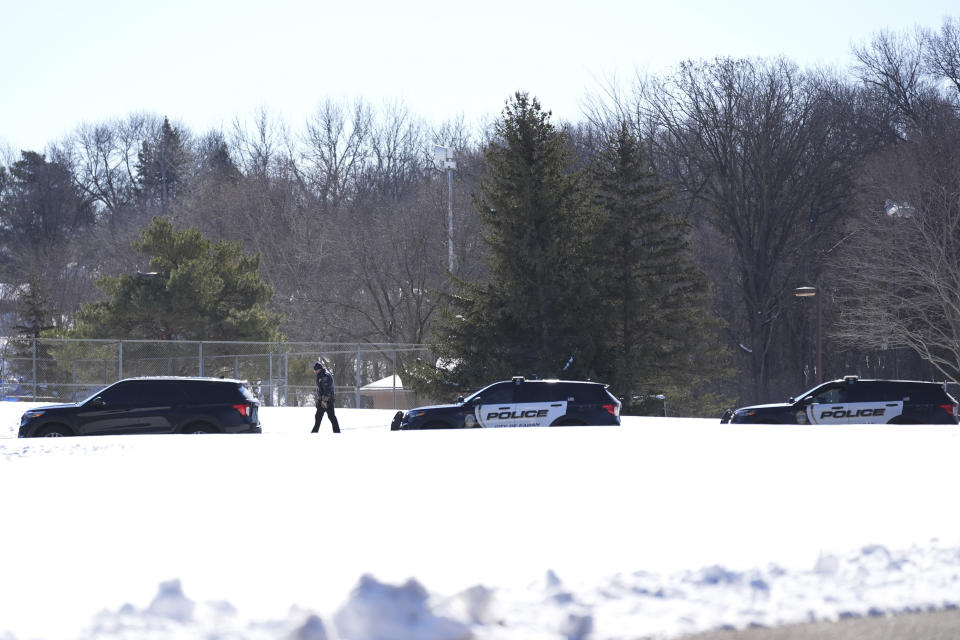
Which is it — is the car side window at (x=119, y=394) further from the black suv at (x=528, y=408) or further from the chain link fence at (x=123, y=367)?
the chain link fence at (x=123, y=367)

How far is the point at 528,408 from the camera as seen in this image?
22.0 metres

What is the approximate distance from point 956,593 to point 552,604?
93.9 inches

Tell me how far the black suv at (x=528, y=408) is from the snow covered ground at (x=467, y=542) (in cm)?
782

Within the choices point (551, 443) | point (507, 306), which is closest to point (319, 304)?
point (507, 306)

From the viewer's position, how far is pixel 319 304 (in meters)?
64.4

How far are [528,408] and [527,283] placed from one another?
18.0 metres

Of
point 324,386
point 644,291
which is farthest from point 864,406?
point 644,291

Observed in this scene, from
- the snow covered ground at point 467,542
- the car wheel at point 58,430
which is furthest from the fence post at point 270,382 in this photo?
the snow covered ground at point 467,542

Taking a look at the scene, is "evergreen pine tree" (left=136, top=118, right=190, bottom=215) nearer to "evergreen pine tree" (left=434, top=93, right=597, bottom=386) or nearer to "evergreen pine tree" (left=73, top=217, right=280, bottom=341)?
"evergreen pine tree" (left=73, top=217, right=280, bottom=341)

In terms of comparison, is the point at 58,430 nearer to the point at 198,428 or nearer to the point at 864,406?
the point at 198,428

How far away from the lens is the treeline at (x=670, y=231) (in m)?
41.6

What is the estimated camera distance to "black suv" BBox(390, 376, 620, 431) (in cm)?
2161

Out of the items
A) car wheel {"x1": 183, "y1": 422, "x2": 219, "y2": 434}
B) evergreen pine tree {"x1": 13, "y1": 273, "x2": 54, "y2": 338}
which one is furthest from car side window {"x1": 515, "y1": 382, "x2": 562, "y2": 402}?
evergreen pine tree {"x1": 13, "y1": 273, "x2": 54, "y2": 338}

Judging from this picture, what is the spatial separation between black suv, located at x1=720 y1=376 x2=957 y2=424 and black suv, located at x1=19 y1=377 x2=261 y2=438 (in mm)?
10662
